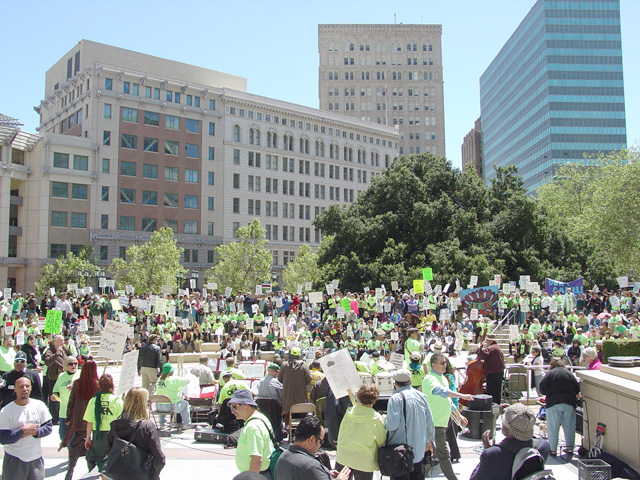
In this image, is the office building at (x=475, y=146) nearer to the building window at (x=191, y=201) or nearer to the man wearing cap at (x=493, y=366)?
the building window at (x=191, y=201)

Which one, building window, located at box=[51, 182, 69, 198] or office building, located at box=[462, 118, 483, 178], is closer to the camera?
building window, located at box=[51, 182, 69, 198]

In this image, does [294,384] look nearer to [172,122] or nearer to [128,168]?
[128,168]

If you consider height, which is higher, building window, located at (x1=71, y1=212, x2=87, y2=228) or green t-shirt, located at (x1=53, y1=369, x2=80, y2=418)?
building window, located at (x1=71, y1=212, x2=87, y2=228)

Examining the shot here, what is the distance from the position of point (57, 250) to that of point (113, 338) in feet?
176

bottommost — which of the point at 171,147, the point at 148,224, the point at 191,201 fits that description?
the point at 148,224

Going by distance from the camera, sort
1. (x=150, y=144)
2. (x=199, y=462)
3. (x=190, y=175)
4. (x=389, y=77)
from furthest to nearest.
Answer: (x=389, y=77) < (x=190, y=175) < (x=150, y=144) < (x=199, y=462)

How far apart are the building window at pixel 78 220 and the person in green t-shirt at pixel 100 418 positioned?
5650 centimetres

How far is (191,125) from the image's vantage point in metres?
68.7

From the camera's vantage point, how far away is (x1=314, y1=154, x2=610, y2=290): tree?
35.8m

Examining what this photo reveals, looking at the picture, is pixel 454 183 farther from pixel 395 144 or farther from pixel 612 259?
pixel 395 144

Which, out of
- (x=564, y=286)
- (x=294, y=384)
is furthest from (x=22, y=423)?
(x=564, y=286)

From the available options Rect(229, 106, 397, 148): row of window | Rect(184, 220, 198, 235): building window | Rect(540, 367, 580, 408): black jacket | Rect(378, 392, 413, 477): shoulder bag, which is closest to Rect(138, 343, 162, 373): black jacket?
Rect(378, 392, 413, 477): shoulder bag

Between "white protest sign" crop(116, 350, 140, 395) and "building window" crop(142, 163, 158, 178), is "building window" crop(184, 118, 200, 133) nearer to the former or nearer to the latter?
"building window" crop(142, 163, 158, 178)

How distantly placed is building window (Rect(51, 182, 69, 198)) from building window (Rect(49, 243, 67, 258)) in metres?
5.06
